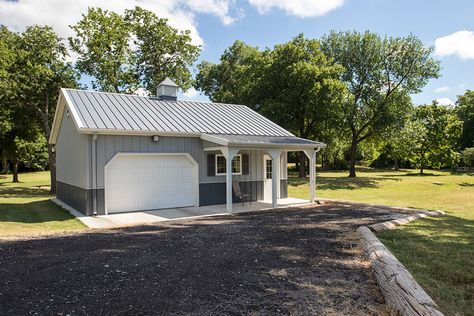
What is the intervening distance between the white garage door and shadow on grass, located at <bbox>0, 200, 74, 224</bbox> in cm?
169

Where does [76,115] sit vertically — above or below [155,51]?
below

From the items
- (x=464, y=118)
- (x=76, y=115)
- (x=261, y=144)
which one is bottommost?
(x=261, y=144)

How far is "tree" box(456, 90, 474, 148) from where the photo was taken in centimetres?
4556

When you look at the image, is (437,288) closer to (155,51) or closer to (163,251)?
(163,251)

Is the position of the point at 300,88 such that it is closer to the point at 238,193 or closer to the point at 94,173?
the point at 238,193

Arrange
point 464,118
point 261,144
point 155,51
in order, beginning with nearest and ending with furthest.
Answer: point 261,144, point 155,51, point 464,118

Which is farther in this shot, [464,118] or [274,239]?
[464,118]

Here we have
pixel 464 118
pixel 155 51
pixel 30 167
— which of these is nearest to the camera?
pixel 155 51

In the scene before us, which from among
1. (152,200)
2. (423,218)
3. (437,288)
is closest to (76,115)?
(152,200)

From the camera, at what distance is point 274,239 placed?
757cm

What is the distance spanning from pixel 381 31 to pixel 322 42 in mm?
4791

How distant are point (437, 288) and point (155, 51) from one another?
82.2ft

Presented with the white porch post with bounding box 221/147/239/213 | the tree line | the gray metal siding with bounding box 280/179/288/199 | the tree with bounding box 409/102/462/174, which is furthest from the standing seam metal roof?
the tree with bounding box 409/102/462/174

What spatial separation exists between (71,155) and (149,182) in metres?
3.58
